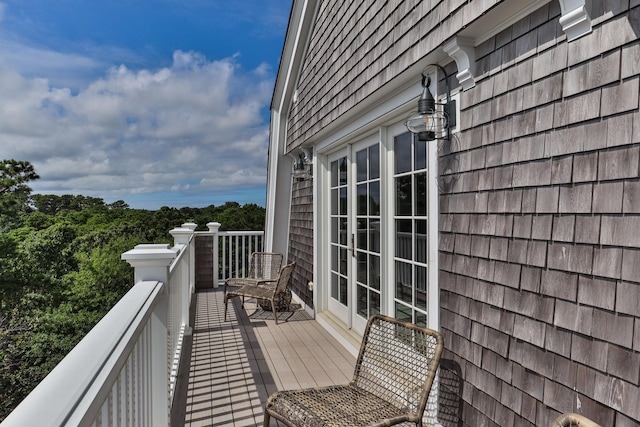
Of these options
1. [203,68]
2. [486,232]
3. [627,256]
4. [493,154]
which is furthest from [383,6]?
[203,68]

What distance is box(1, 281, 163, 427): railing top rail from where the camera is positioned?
0.62 m

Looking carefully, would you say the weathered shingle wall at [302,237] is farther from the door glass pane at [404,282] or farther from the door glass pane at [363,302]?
the door glass pane at [404,282]

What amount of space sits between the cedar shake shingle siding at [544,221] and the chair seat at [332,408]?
1.45 feet

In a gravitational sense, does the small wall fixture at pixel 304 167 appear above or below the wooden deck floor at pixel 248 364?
above

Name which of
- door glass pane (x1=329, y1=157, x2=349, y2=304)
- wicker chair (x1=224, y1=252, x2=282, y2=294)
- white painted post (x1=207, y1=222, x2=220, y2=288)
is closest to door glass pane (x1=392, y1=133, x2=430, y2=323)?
door glass pane (x1=329, y1=157, x2=349, y2=304)

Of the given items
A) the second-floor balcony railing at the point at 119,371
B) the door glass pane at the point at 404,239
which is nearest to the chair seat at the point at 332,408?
the second-floor balcony railing at the point at 119,371

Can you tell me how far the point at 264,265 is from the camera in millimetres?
6574

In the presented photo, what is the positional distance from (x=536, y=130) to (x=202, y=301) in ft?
18.3

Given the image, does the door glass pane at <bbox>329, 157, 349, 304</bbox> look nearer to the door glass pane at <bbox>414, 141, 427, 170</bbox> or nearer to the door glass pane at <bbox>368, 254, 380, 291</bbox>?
the door glass pane at <bbox>368, 254, 380, 291</bbox>

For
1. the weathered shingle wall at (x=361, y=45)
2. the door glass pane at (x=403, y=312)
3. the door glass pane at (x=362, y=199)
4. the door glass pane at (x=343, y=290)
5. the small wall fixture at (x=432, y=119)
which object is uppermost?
the weathered shingle wall at (x=361, y=45)

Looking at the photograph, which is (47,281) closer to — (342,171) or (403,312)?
(342,171)

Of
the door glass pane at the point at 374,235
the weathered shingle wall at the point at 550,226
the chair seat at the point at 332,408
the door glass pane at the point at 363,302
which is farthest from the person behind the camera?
the door glass pane at the point at 363,302

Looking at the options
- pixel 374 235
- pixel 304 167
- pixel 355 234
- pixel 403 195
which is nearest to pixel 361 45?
pixel 403 195

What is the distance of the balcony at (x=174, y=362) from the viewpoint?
783 mm
